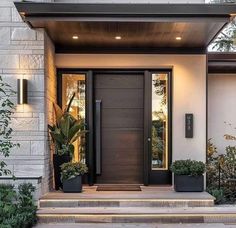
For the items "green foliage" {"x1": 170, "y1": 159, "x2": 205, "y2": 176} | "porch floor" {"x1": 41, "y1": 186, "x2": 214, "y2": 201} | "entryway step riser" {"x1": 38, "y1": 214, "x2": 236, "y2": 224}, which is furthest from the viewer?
"green foliage" {"x1": 170, "y1": 159, "x2": 205, "y2": 176}

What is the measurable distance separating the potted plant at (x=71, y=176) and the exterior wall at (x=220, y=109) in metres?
3.38

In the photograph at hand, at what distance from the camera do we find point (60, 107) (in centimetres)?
823

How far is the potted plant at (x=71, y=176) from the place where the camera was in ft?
23.4

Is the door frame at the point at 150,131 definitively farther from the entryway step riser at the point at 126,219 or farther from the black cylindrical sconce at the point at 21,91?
the black cylindrical sconce at the point at 21,91

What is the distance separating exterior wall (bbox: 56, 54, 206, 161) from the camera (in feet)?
26.7

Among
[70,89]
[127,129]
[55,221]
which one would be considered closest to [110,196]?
[55,221]

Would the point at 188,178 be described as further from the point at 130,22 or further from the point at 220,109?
the point at 130,22

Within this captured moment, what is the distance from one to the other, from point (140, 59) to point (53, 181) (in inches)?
113

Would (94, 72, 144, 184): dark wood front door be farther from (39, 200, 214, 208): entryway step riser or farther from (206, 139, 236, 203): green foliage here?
(39, 200, 214, 208): entryway step riser

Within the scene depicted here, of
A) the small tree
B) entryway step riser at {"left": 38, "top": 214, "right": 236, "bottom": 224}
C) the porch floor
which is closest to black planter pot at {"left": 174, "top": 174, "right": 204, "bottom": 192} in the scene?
the porch floor

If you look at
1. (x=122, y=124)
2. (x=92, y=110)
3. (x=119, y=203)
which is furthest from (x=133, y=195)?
(x=92, y=110)

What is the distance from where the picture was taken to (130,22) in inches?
254

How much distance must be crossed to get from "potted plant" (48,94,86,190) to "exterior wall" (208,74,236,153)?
3203 mm

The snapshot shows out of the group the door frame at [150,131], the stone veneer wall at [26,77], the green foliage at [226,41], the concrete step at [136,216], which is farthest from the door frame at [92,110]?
the green foliage at [226,41]
